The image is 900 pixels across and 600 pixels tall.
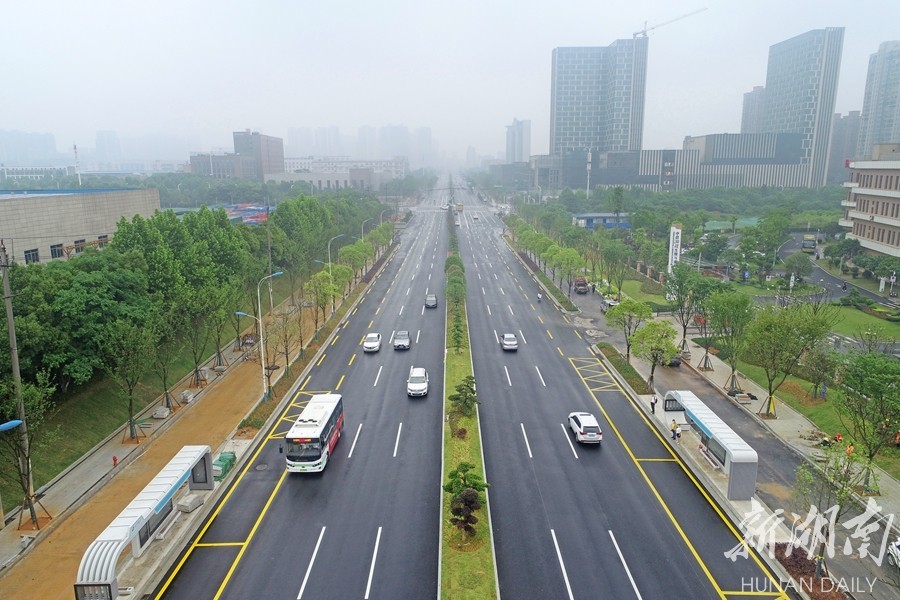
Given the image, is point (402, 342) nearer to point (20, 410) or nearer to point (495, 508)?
point (495, 508)

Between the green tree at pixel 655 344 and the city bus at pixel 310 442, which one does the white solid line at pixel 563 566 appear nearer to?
the city bus at pixel 310 442

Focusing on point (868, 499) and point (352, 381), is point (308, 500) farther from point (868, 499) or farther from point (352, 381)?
point (868, 499)

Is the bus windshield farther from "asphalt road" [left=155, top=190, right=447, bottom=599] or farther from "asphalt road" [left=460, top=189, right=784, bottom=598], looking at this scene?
"asphalt road" [left=460, top=189, right=784, bottom=598]

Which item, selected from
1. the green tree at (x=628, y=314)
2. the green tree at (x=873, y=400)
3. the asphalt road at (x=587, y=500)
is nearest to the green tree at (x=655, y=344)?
the asphalt road at (x=587, y=500)

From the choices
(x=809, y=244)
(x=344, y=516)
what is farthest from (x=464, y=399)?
(x=809, y=244)

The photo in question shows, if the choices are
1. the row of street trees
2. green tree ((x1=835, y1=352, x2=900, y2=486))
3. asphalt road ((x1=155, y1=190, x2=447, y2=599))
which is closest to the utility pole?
the row of street trees

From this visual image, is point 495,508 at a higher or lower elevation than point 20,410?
lower
